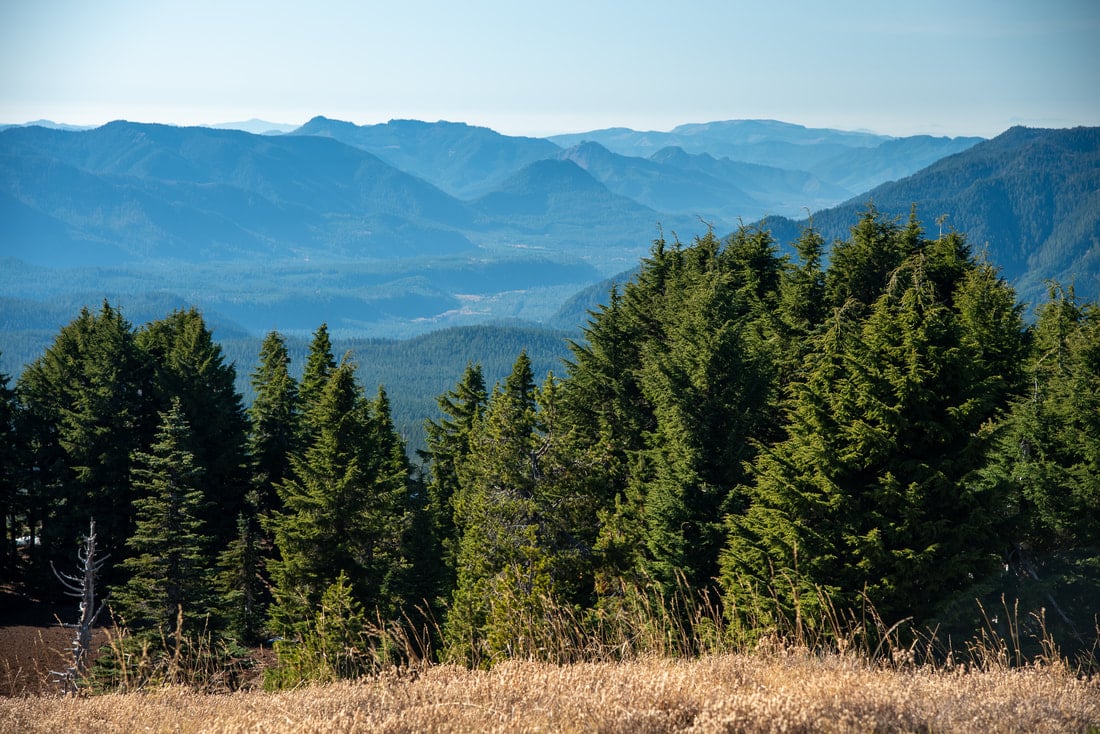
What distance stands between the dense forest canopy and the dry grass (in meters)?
1.61

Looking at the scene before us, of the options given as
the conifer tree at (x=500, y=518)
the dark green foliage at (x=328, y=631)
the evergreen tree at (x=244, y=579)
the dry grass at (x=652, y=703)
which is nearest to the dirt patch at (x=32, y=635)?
the evergreen tree at (x=244, y=579)

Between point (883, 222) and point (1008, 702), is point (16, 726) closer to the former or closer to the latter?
point (1008, 702)

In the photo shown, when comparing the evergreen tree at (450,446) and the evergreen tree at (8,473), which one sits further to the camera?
the evergreen tree at (8,473)

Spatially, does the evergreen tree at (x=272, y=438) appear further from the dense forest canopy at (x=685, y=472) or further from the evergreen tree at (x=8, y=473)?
the evergreen tree at (x=8, y=473)

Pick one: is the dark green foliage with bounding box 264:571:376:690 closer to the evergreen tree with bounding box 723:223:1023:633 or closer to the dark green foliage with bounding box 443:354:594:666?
the dark green foliage with bounding box 443:354:594:666

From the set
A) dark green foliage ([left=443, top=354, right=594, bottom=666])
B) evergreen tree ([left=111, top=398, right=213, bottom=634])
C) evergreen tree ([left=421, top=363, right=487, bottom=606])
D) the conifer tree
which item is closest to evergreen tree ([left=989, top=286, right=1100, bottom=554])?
dark green foliage ([left=443, top=354, right=594, bottom=666])

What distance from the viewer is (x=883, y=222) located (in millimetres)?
29422

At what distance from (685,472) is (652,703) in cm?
1388

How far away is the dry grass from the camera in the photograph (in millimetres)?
5609

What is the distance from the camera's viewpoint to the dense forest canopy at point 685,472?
1552 centimetres

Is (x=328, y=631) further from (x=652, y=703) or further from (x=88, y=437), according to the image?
(x=88, y=437)

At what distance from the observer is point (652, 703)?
19.7 ft

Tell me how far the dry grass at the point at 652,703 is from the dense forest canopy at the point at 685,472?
1610 mm

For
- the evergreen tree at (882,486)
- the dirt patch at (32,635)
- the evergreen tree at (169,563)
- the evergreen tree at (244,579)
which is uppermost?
the evergreen tree at (882,486)
